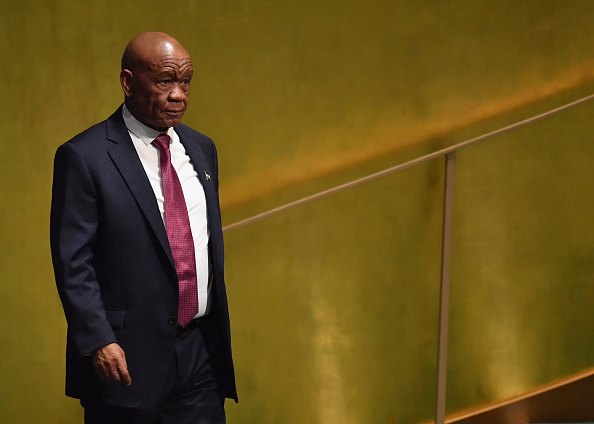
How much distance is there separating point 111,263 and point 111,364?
198mm

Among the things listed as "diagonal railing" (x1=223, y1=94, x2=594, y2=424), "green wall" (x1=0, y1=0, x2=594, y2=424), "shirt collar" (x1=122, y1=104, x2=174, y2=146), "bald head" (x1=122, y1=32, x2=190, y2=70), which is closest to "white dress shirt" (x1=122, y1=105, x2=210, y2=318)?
"shirt collar" (x1=122, y1=104, x2=174, y2=146)

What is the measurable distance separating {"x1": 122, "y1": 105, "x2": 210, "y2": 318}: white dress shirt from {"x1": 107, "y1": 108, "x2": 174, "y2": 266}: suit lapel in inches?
1.4

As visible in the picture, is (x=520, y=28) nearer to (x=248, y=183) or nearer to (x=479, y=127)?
(x=479, y=127)

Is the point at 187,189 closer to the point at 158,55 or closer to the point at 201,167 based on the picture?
the point at 201,167

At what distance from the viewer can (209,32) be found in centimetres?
316

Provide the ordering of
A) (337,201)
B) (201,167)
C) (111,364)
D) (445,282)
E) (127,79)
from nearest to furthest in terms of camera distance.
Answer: (111,364) < (127,79) < (201,167) < (445,282) < (337,201)

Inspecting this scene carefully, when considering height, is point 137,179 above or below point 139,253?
above

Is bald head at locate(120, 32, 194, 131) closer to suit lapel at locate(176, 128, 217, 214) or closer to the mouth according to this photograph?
the mouth

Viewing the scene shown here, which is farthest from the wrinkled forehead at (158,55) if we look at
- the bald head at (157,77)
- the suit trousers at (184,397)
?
the suit trousers at (184,397)

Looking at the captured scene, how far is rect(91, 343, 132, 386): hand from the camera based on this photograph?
6.13ft

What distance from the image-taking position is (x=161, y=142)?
6.63 feet

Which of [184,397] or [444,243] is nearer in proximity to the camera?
[184,397]

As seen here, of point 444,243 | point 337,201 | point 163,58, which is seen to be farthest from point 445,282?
point 163,58

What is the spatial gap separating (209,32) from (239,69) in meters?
0.15
